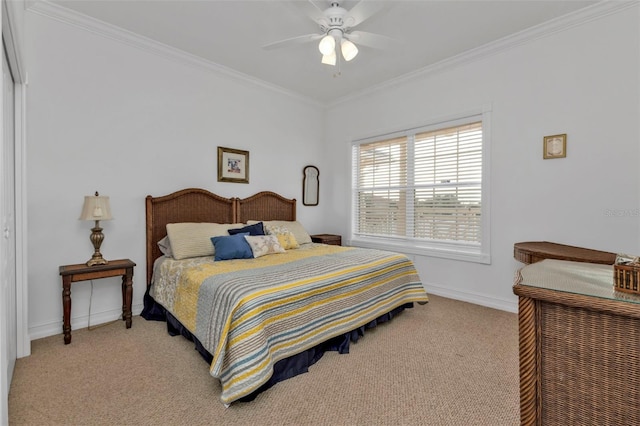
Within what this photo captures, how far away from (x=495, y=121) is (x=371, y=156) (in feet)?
5.69

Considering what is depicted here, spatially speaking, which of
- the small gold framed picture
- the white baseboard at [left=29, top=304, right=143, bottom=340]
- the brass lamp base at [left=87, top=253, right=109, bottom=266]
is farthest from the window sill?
the brass lamp base at [left=87, top=253, right=109, bottom=266]

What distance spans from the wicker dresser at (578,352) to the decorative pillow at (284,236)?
9.07ft

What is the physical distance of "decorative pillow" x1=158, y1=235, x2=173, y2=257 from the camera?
3.16m

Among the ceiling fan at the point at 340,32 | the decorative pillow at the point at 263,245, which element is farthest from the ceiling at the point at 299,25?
the decorative pillow at the point at 263,245

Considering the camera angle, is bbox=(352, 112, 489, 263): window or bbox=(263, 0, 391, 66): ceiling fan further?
bbox=(352, 112, 489, 263): window

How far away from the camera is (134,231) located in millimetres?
3186

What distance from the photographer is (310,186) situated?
16.3 ft

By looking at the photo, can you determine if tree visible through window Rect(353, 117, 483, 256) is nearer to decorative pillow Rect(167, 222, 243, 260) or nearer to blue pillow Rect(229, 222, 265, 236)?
blue pillow Rect(229, 222, 265, 236)

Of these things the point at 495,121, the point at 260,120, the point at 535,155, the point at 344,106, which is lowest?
the point at 535,155

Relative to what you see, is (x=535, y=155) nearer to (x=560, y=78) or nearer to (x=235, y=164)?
(x=560, y=78)

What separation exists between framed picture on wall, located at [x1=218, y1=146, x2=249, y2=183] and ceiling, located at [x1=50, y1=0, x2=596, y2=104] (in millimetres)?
1043

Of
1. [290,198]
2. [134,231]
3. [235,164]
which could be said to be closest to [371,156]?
[290,198]

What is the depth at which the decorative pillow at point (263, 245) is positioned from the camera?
3.09 meters

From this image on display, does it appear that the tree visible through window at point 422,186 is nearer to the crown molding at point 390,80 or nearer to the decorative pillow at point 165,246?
the crown molding at point 390,80
